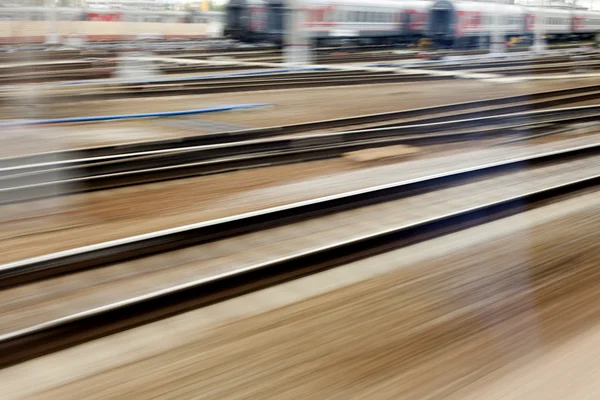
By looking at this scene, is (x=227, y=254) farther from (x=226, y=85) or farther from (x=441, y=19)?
(x=441, y=19)

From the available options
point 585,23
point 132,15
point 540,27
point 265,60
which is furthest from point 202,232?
point 585,23

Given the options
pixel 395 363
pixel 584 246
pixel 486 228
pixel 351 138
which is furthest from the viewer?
pixel 351 138

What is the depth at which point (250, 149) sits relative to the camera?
23.1 ft

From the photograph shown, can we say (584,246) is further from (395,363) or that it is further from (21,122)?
(21,122)

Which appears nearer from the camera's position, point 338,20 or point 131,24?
point 338,20

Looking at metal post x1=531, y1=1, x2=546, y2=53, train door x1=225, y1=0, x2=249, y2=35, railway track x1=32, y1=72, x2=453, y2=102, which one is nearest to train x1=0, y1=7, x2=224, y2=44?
train door x1=225, y1=0, x2=249, y2=35

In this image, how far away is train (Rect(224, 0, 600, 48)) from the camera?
2362cm

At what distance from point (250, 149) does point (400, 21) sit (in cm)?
Result: 2071

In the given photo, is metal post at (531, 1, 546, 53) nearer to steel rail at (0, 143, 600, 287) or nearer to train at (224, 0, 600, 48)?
train at (224, 0, 600, 48)

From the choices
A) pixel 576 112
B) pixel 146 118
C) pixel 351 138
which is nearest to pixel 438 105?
pixel 576 112

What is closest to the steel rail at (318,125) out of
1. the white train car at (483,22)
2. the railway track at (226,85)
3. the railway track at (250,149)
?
the railway track at (250,149)

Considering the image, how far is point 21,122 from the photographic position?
236 inches

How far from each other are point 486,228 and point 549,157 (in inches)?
104

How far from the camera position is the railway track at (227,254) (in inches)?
121
